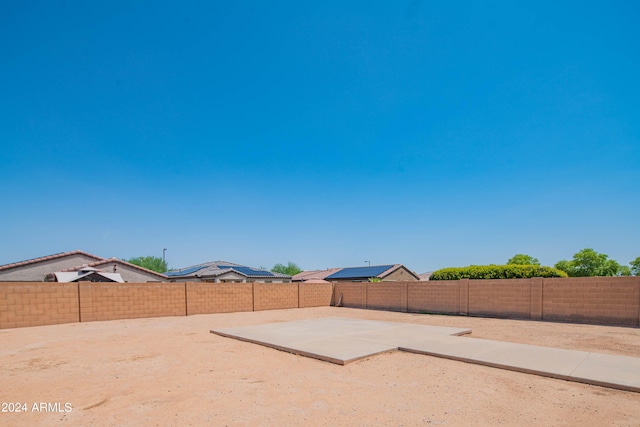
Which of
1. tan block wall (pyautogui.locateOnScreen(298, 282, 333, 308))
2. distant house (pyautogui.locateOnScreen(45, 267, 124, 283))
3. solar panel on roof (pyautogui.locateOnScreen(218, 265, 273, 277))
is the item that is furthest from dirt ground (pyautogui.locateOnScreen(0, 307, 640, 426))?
solar panel on roof (pyautogui.locateOnScreen(218, 265, 273, 277))

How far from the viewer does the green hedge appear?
20180 millimetres

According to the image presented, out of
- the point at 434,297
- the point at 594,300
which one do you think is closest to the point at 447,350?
the point at 594,300

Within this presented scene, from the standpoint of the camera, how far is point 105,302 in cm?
1591

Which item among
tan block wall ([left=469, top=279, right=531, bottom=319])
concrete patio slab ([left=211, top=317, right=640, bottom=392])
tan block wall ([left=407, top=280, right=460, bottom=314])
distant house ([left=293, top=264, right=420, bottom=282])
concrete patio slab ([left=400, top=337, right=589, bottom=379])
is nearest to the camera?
concrete patio slab ([left=211, top=317, right=640, bottom=392])

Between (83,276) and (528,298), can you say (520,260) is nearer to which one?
(528,298)

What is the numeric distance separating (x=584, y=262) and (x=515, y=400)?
4708 cm

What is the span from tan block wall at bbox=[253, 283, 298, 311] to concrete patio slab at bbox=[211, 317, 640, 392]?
28.4 ft

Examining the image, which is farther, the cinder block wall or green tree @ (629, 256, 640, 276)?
green tree @ (629, 256, 640, 276)

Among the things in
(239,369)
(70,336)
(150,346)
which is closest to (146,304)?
(70,336)

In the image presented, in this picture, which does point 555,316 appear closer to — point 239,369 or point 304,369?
point 304,369

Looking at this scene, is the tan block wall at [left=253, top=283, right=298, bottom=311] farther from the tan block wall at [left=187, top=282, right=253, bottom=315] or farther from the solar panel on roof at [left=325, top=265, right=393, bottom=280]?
the solar panel on roof at [left=325, top=265, right=393, bottom=280]

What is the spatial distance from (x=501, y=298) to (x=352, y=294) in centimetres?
956

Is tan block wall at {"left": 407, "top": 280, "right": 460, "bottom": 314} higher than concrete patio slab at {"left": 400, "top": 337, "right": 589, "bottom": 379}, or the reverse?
concrete patio slab at {"left": 400, "top": 337, "right": 589, "bottom": 379}

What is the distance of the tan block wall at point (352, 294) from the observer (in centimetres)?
2381
